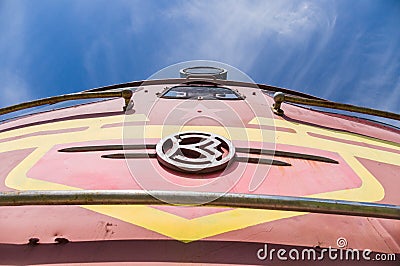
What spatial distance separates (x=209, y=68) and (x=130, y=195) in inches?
154

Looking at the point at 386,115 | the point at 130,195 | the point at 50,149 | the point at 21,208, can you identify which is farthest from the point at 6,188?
the point at 386,115

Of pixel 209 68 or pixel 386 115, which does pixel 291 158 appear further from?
pixel 209 68

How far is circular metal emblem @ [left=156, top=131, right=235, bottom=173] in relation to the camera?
216 cm

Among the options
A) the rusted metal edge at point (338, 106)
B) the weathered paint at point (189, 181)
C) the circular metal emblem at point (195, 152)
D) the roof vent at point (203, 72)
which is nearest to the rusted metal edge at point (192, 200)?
the weathered paint at point (189, 181)

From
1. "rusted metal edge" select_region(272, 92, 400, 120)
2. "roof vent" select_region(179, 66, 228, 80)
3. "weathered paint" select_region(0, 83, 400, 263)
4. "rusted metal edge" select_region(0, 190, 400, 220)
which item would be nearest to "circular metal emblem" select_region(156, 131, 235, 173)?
"weathered paint" select_region(0, 83, 400, 263)

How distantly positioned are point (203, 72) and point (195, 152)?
2.89 meters

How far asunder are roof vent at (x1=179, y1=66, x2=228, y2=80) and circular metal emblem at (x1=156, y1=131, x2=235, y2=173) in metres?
2.39

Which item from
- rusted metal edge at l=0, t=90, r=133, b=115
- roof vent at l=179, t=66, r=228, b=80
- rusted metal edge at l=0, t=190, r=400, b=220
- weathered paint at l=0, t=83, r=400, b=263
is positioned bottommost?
rusted metal edge at l=0, t=190, r=400, b=220

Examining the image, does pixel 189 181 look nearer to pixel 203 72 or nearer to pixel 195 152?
pixel 195 152

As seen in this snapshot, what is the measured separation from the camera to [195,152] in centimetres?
230

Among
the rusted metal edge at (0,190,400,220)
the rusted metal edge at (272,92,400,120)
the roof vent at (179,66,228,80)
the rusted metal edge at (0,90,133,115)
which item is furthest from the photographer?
the roof vent at (179,66,228,80)

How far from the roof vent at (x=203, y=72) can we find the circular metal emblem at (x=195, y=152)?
7.85ft

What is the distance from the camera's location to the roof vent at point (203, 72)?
Answer: 15.8 feet

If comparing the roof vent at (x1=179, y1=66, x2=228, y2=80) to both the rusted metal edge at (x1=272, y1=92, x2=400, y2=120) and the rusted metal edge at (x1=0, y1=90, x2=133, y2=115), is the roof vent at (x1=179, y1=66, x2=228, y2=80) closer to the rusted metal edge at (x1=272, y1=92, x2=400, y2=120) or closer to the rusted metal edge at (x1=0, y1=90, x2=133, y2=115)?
the rusted metal edge at (x1=0, y1=90, x2=133, y2=115)
